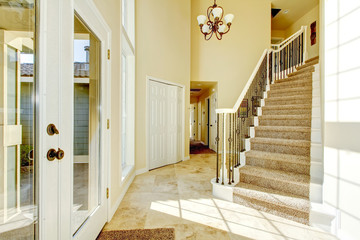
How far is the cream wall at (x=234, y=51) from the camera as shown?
228 inches

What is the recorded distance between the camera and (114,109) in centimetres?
222

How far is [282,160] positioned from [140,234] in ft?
6.70

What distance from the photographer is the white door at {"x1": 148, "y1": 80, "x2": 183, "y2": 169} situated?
4098mm

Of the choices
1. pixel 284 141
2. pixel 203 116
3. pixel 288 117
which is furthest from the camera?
pixel 203 116

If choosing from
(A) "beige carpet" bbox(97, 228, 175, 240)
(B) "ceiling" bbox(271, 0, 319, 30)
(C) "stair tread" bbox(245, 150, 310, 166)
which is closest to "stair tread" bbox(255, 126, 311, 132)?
(C) "stair tread" bbox(245, 150, 310, 166)

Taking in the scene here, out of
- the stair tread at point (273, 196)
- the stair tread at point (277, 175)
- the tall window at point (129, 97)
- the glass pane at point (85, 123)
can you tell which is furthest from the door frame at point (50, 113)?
the stair tread at point (277, 175)

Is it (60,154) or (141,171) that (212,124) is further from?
(60,154)

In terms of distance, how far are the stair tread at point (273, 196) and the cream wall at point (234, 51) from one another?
3.71 metres

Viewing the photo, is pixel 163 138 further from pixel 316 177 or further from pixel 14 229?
pixel 14 229

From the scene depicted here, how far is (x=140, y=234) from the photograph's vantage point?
1.79 m

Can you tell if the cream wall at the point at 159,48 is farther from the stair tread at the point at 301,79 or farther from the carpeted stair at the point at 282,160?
the stair tread at the point at 301,79

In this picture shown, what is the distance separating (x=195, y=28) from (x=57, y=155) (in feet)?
18.7

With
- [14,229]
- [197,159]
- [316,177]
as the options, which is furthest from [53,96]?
[197,159]

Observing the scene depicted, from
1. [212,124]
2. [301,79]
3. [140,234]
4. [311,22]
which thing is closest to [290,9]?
[311,22]
